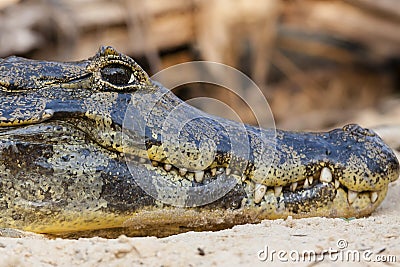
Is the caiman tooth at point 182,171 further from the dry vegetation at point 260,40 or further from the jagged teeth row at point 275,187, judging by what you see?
the dry vegetation at point 260,40

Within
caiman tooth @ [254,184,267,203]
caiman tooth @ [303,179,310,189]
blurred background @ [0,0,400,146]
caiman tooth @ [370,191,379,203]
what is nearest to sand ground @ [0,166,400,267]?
caiman tooth @ [254,184,267,203]

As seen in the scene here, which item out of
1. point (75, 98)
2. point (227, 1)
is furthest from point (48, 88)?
point (227, 1)

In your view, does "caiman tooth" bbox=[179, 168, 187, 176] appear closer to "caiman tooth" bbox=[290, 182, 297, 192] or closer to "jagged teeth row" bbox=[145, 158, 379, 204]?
"jagged teeth row" bbox=[145, 158, 379, 204]

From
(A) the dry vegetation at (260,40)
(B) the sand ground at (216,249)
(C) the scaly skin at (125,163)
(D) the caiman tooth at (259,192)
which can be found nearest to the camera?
(B) the sand ground at (216,249)

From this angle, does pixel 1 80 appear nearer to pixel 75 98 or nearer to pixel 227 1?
pixel 75 98

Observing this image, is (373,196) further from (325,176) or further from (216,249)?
(216,249)

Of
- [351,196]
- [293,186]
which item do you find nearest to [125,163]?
[293,186]

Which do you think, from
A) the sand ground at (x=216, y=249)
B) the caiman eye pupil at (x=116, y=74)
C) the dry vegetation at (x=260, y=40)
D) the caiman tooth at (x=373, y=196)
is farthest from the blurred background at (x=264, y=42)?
the sand ground at (x=216, y=249)
